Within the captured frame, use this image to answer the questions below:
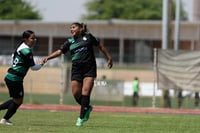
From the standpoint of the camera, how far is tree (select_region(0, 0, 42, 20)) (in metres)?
53.2

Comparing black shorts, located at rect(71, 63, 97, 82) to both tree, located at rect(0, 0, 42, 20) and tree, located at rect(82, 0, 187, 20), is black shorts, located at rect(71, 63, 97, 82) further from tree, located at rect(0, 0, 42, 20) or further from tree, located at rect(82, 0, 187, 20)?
tree, located at rect(82, 0, 187, 20)

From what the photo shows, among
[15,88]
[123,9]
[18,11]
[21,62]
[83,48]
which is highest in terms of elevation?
[83,48]

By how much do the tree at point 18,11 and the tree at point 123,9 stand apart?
25.8 m

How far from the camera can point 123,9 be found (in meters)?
107

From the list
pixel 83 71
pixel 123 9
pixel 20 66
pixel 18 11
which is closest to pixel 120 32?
pixel 18 11

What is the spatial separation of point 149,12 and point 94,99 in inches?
2972

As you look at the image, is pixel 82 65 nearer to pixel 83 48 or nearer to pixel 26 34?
pixel 83 48

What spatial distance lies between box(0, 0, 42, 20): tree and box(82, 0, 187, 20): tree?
2580cm

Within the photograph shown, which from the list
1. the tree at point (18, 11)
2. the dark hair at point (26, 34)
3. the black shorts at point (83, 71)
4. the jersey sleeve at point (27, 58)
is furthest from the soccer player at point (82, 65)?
the tree at point (18, 11)

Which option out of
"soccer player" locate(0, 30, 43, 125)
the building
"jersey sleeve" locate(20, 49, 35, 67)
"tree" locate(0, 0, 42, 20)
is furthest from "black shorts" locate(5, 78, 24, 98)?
the building

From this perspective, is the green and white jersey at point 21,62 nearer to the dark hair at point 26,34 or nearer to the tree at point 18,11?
the dark hair at point 26,34

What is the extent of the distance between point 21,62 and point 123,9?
9395cm

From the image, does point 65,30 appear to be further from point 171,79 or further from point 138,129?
point 138,129

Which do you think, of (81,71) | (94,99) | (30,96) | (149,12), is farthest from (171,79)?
(149,12)
